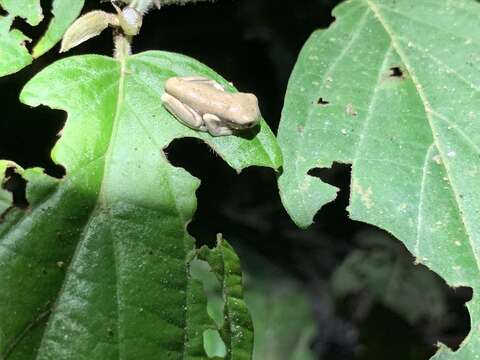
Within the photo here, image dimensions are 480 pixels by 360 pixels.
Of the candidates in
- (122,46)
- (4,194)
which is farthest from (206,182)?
(4,194)

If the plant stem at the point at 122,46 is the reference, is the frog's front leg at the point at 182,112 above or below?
below

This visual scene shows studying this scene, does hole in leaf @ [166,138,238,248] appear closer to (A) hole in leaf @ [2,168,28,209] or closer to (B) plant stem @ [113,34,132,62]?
(B) plant stem @ [113,34,132,62]

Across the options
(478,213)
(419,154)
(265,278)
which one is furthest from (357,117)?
(265,278)

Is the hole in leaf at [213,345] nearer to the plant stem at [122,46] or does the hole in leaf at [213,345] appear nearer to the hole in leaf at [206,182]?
the hole in leaf at [206,182]

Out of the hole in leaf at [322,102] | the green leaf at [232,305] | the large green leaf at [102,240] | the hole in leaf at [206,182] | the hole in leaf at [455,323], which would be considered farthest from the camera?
the hole in leaf at [455,323]

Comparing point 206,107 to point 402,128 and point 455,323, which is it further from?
point 455,323

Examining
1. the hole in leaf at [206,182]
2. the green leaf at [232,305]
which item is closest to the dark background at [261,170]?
the hole in leaf at [206,182]
